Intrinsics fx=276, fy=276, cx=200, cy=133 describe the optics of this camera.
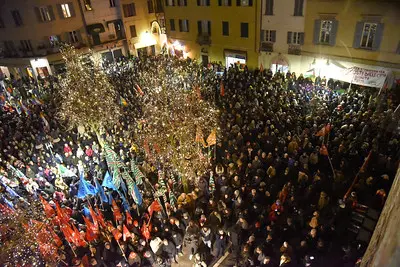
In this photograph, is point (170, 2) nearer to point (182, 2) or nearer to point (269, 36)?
point (182, 2)

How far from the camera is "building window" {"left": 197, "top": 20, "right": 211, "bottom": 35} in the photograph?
27.9 meters

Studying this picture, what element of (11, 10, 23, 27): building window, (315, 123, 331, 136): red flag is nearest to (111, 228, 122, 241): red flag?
(315, 123, 331, 136): red flag

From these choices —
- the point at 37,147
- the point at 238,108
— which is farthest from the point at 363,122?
the point at 37,147

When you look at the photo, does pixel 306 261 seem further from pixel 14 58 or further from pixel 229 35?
pixel 14 58

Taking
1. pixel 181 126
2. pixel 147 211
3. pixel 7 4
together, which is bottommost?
pixel 147 211

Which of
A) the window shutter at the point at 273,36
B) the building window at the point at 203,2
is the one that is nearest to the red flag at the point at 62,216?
the window shutter at the point at 273,36

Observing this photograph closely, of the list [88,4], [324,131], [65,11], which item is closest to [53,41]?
[65,11]

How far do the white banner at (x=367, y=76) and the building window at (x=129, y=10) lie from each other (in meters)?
26.7

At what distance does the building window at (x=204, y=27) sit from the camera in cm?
2791

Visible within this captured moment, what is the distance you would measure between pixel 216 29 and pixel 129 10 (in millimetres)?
13384

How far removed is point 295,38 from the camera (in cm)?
2220

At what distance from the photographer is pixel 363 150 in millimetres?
11664

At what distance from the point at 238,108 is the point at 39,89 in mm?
17477

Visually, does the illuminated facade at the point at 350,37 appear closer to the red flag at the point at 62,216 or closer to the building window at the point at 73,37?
the red flag at the point at 62,216
